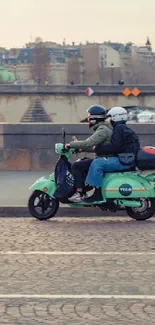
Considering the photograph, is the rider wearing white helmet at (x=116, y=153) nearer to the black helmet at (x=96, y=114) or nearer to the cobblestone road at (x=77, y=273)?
the black helmet at (x=96, y=114)

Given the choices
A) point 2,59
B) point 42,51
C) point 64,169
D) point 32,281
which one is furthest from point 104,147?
point 2,59

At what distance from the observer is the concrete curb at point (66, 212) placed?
12195mm

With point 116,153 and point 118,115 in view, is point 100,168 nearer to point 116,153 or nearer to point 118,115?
point 116,153

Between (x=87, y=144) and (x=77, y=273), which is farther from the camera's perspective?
(x=87, y=144)

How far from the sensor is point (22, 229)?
10.7 metres

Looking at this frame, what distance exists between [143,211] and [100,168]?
2.68 feet

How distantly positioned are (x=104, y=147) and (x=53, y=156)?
18.9 feet

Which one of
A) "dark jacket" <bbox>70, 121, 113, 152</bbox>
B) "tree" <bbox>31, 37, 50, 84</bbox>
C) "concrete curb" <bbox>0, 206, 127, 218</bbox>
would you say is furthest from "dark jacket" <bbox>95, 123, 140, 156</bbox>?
"tree" <bbox>31, 37, 50, 84</bbox>

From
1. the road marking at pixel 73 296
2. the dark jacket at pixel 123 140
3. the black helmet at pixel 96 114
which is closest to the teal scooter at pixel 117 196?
the dark jacket at pixel 123 140

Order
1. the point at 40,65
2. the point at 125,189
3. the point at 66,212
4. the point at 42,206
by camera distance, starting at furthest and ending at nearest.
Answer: the point at 40,65 < the point at 66,212 < the point at 42,206 < the point at 125,189

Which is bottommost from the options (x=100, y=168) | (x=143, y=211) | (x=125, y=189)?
(x=143, y=211)

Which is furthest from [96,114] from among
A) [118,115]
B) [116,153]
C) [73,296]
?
[73,296]

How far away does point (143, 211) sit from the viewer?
11.3m

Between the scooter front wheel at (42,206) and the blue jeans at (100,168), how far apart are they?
2.05 ft
